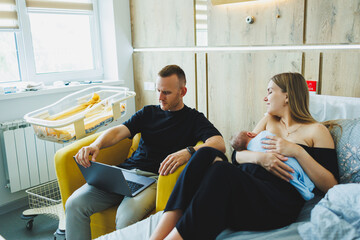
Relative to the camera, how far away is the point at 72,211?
6.22 feet

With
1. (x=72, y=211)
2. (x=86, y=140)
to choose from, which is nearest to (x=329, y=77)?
(x=86, y=140)

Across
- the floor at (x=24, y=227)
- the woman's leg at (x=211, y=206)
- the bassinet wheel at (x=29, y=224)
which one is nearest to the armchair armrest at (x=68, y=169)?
the floor at (x=24, y=227)

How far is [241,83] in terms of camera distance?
2.76 metres

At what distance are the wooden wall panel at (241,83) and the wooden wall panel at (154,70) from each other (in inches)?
8.2

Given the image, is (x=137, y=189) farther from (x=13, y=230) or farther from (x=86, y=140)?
(x=13, y=230)

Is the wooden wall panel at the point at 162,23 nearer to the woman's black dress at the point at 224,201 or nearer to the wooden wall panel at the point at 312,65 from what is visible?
the wooden wall panel at the point at 312,65

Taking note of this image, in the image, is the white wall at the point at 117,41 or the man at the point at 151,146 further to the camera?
the white wall at the point at 117,41

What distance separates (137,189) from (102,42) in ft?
7.06

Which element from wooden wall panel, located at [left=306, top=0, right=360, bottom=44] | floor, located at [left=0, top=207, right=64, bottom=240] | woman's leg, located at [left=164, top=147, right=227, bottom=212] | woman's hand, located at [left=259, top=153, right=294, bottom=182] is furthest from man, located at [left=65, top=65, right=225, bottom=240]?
wooden wall panel, located at [left=306, top=0, right=360, bottom=44]

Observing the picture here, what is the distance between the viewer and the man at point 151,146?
6.12 feet

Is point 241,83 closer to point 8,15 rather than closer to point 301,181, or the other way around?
point 301,181

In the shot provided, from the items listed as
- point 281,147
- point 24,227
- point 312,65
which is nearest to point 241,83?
point 312,65

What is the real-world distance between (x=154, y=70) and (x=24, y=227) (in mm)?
1790

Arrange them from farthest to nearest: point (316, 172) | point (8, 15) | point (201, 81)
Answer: point (201, 81), point (8, 15), point (316, 172)
